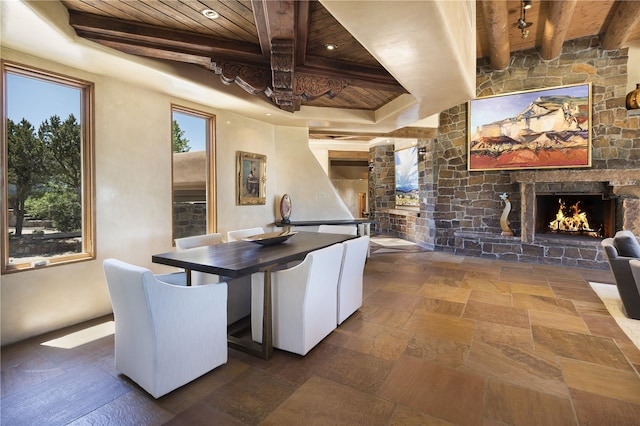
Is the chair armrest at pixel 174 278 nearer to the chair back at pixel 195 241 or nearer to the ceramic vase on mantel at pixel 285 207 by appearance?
the chair back at pixel 195 241

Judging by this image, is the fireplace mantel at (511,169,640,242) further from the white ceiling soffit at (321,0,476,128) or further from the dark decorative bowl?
the dark decorative bowl

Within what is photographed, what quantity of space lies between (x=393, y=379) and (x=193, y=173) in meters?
3.66

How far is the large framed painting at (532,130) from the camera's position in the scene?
5.32 meters

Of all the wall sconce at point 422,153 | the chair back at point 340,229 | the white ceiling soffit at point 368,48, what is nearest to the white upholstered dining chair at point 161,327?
the white ceiling soffit at point 368,48

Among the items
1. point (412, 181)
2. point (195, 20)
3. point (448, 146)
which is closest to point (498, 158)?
point (448, 146)

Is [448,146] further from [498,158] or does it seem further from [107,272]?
[107,272]

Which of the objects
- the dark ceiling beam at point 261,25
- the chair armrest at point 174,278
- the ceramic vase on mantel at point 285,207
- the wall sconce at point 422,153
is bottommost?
the chair armrest at point 174,278

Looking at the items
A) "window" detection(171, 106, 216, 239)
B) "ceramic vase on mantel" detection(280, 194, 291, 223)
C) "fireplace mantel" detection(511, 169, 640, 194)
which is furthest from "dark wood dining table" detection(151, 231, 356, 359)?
"fireplace mantel" detection(511, 169, 640, 194)

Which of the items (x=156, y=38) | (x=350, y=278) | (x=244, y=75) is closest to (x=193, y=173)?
(x=244, y=75)

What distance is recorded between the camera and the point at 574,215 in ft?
19.3

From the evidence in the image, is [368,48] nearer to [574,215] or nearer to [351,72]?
[351,72]

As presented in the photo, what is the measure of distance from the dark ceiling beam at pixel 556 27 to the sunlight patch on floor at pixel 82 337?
651 centimetres

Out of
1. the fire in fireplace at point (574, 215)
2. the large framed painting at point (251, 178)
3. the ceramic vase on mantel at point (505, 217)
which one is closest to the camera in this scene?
the large framed painting at point (251, 178)

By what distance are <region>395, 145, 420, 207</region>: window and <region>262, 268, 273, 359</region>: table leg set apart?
248 inches
